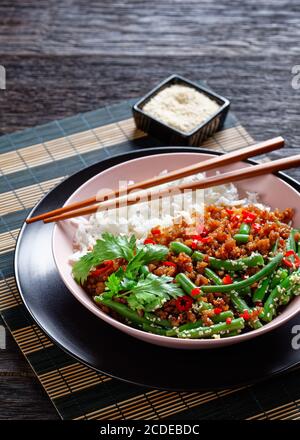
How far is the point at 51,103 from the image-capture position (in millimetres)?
3932

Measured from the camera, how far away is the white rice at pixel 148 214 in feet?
9.42

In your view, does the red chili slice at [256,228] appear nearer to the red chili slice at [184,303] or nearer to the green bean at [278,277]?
the green bean at [278,277]

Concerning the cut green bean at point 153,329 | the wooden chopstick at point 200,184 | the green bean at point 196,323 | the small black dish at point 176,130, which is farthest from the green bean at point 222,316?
the small black dish at point 176,130

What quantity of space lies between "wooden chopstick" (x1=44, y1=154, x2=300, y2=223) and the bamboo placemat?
531 millimetres

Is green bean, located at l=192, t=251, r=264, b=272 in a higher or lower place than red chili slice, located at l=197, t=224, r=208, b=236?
lower

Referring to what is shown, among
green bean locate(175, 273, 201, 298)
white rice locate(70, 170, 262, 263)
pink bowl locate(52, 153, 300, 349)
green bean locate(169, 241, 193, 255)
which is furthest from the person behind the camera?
white rice locate(70, 170, 262, 263)

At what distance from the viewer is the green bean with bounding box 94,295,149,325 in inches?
99.7

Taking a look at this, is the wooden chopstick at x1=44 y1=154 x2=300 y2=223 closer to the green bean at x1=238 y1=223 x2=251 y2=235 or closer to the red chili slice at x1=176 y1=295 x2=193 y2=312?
the green bean at x1=238 y1=223 x2=251 y2=235

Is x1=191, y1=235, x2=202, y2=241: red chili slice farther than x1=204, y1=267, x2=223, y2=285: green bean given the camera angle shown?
Yes

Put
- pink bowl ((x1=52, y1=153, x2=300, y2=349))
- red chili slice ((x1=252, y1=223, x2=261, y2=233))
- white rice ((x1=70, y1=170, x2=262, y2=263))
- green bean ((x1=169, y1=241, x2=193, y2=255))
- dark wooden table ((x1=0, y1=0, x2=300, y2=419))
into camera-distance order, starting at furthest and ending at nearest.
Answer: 1. dark wooden table ((x1=0, y1=0, x2=300, y2=419))
2. white rice ((x1=70, y1=170, x2=262, y2=263))
3. red chili slice ((x1=252, y1=223, x2=261, y2=233))
4. green bean ((x1=169, y1=241, x2=193, y2=255))
5. pink bowl ((x1=52, y1=153, x2=300, y2=349))

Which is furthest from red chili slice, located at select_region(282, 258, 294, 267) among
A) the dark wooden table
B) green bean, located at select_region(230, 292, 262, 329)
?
the dark wooden table

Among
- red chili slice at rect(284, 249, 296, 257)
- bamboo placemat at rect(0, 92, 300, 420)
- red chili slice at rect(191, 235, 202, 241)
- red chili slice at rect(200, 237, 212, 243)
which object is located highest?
red chili slice at rect(200, 237, 212, 243)
